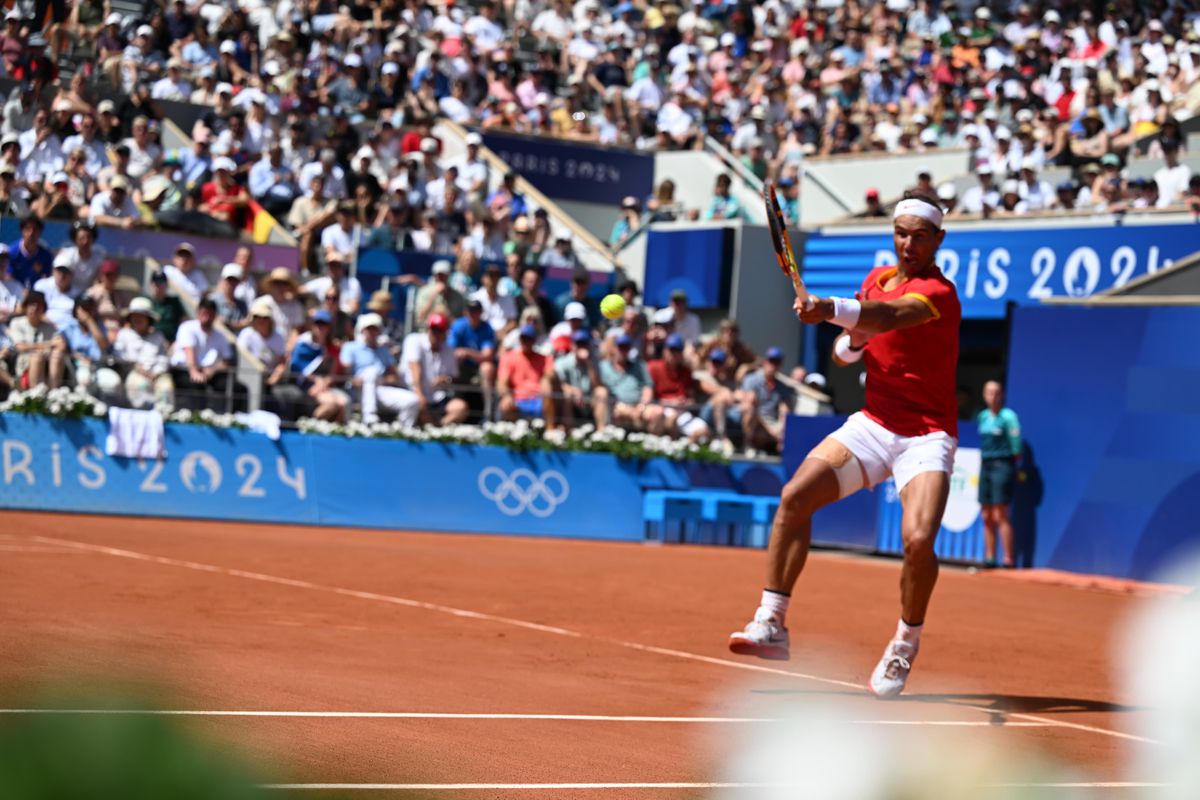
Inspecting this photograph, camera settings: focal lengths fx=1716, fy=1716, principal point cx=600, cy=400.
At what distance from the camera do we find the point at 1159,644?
1.15 meters

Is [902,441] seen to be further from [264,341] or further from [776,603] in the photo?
[264,341]

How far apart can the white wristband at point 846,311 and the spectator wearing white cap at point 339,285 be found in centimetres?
1327

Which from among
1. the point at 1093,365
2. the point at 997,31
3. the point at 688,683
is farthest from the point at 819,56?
the point at 688,683

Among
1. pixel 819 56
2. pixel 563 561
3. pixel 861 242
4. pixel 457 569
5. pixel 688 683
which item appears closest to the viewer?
pixel 688 683

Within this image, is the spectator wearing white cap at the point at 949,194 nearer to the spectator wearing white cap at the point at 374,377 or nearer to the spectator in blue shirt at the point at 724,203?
the spectator in blue shirt at the point at 724,203

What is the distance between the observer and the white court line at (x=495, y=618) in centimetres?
746

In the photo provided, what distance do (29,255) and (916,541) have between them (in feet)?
42.8

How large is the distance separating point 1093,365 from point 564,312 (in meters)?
7.19

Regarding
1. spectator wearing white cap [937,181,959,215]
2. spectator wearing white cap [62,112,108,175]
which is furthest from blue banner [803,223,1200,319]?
spectator wearing white cap [62,112,108,175]

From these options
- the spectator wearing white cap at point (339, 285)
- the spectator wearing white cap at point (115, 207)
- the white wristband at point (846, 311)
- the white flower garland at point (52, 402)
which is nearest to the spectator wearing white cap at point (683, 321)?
the spectator wearing white cap at point (339, 285)

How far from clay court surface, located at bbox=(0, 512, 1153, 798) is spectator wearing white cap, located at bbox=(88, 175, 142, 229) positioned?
5.03m

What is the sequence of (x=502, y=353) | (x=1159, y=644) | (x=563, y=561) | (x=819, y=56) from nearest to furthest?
(x=1159, y=644), (x=563, y=561), (x=502, y=353), (x=819, y=56)

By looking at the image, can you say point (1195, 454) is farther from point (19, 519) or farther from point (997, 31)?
point (997, 31)

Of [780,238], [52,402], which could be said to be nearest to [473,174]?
[52,402]
